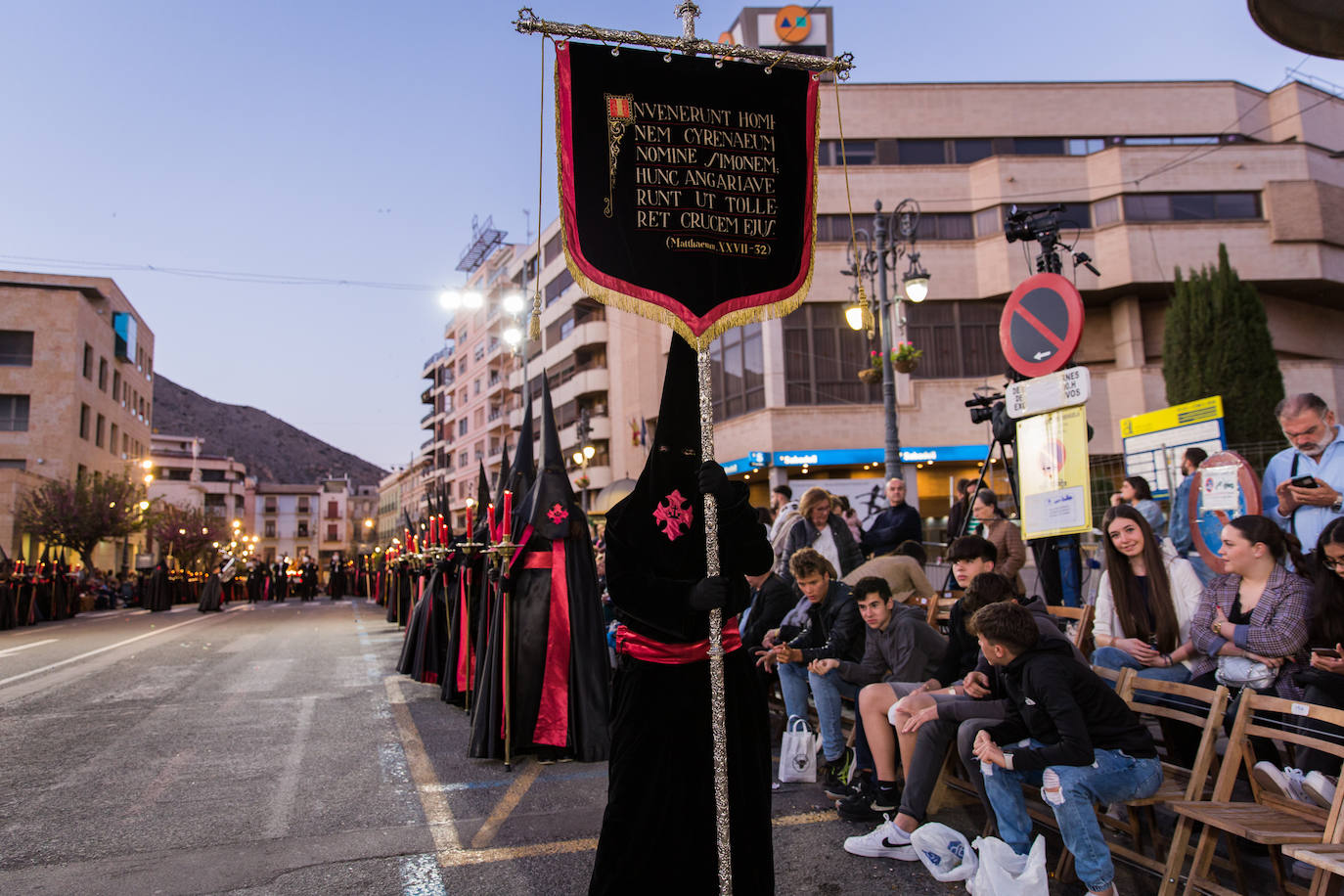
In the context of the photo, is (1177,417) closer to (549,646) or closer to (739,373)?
(549,646)

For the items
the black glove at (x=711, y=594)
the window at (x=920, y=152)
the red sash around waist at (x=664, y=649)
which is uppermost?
the window at (x=920, y=152)

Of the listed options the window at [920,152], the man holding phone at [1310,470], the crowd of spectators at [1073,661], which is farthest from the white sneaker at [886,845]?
the window at [920,152]

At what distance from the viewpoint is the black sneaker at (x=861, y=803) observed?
4.93m

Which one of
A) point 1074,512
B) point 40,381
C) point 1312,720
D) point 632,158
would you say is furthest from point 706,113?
point 40,381

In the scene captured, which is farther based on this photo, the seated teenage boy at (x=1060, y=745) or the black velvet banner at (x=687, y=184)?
the black velvet banner at (x=687, y=184)

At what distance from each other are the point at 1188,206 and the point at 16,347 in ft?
169

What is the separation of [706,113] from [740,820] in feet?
10.1

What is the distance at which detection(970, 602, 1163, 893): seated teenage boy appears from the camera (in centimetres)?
370

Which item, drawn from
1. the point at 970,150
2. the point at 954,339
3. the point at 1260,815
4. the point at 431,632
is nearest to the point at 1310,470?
the point at 1260,815

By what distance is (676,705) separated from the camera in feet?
12.1

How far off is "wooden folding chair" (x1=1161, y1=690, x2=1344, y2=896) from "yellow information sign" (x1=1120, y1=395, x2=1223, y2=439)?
7.74m

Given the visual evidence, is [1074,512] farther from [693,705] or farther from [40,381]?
[40,381]

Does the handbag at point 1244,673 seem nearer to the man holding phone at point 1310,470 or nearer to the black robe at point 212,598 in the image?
the man holding phone at point 1310,470

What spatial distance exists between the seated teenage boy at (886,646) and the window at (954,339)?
978 inches
